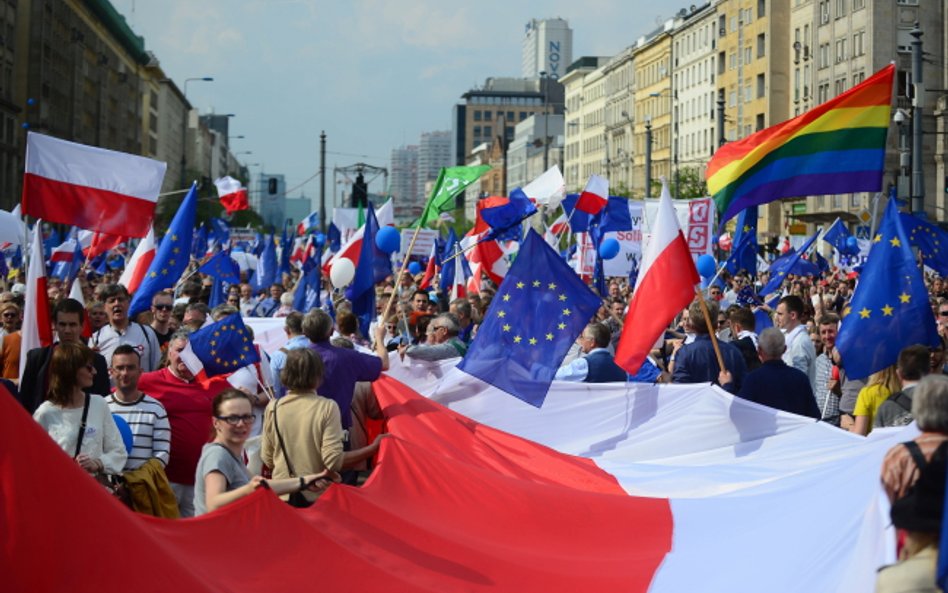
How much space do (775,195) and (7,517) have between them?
813cm

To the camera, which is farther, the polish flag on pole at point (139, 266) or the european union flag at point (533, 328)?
the polish flag on pole at point (139, 266)

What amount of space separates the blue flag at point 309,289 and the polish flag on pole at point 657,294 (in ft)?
33.5

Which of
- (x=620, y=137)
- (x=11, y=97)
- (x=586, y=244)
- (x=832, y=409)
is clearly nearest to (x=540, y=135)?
(x=620, y=137)

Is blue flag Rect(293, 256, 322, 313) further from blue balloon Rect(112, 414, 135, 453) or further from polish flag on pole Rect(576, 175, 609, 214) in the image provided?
blue balloon Rect(112, 414, 135, 453)

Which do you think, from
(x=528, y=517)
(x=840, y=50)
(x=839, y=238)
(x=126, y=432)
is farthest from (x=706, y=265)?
(x=840, y=50)

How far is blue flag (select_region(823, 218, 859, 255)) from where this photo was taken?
3153 cm

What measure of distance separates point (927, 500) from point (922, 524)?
84mm

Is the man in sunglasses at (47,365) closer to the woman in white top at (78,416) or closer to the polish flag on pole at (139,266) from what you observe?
the woman in white top at (78,416)

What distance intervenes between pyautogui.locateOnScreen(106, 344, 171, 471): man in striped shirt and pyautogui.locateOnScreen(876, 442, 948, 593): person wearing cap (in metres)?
4.18

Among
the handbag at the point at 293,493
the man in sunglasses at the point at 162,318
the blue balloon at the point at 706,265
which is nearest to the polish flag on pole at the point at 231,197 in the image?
the blue balloon at the point at 706,265

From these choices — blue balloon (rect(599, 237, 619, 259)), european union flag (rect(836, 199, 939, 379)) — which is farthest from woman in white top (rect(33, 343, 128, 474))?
blue balloon (rect(599, 237, 619, 259))

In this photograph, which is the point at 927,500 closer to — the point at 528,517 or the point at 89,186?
the point at 528,517

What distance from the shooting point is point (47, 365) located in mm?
8852

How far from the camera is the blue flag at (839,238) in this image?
31.5 m
